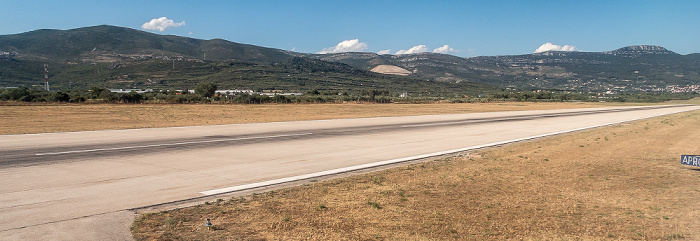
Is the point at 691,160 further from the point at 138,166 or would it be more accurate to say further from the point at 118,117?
the point at 118,117

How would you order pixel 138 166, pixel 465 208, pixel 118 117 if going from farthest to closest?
pixel 118 117 → pixel 138 166 → pixel 465 208

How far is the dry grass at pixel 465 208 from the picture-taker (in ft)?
19.7

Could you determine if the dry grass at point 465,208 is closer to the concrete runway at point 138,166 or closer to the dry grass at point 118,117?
the concrete runway at point 138,166

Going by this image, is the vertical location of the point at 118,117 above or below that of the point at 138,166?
above

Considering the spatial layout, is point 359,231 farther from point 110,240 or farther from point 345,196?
point 110,240

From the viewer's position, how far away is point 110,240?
219 inches

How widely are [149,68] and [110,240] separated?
7140 inches

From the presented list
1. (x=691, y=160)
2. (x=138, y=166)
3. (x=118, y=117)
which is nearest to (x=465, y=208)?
(x=691, y=160)

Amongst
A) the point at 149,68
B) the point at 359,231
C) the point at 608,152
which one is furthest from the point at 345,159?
the point at 149,68

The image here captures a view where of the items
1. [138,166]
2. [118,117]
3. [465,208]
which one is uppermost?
[118,117]

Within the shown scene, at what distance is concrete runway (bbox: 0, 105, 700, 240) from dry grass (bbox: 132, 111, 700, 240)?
42.5 inches

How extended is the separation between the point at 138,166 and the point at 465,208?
8007 millimetres

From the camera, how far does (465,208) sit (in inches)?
288

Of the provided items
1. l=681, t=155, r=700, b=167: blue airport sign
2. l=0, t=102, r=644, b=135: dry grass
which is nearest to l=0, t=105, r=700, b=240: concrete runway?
l=0, t=102, r=644, b=135: dry grass
